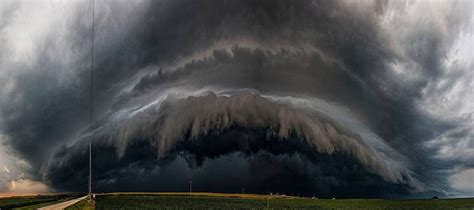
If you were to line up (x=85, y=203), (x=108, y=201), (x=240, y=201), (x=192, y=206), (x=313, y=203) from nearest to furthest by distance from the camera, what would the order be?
1. (x=85, y=203)
2. (x=108, y=201)
3. (x=192, y=206)
4. (x=240, y=201)
5. (x=313, y=203)

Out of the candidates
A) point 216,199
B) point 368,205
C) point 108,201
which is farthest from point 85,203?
point 368,205

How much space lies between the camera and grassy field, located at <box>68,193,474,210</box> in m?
93.8

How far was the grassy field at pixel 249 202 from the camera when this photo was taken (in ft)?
308

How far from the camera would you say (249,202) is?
109062 mm

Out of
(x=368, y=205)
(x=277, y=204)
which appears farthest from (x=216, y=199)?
(x=368, y=205)

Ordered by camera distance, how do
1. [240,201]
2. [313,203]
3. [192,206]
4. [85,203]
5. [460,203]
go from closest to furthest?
[85,203] → [192,206] → [240,201] → [313,203] → [460,203]

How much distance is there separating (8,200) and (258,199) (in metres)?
49.7

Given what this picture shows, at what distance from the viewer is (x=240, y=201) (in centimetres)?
10762

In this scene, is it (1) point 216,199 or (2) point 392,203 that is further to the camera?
(2) point 392,203

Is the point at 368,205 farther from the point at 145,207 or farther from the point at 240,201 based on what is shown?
the point at 145,207

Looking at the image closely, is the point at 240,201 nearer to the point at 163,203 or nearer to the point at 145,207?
the point at 163,203

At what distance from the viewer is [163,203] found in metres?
98.6

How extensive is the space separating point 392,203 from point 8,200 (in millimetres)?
78195

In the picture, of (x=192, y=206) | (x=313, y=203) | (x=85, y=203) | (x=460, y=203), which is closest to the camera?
(x=85, y=203)
